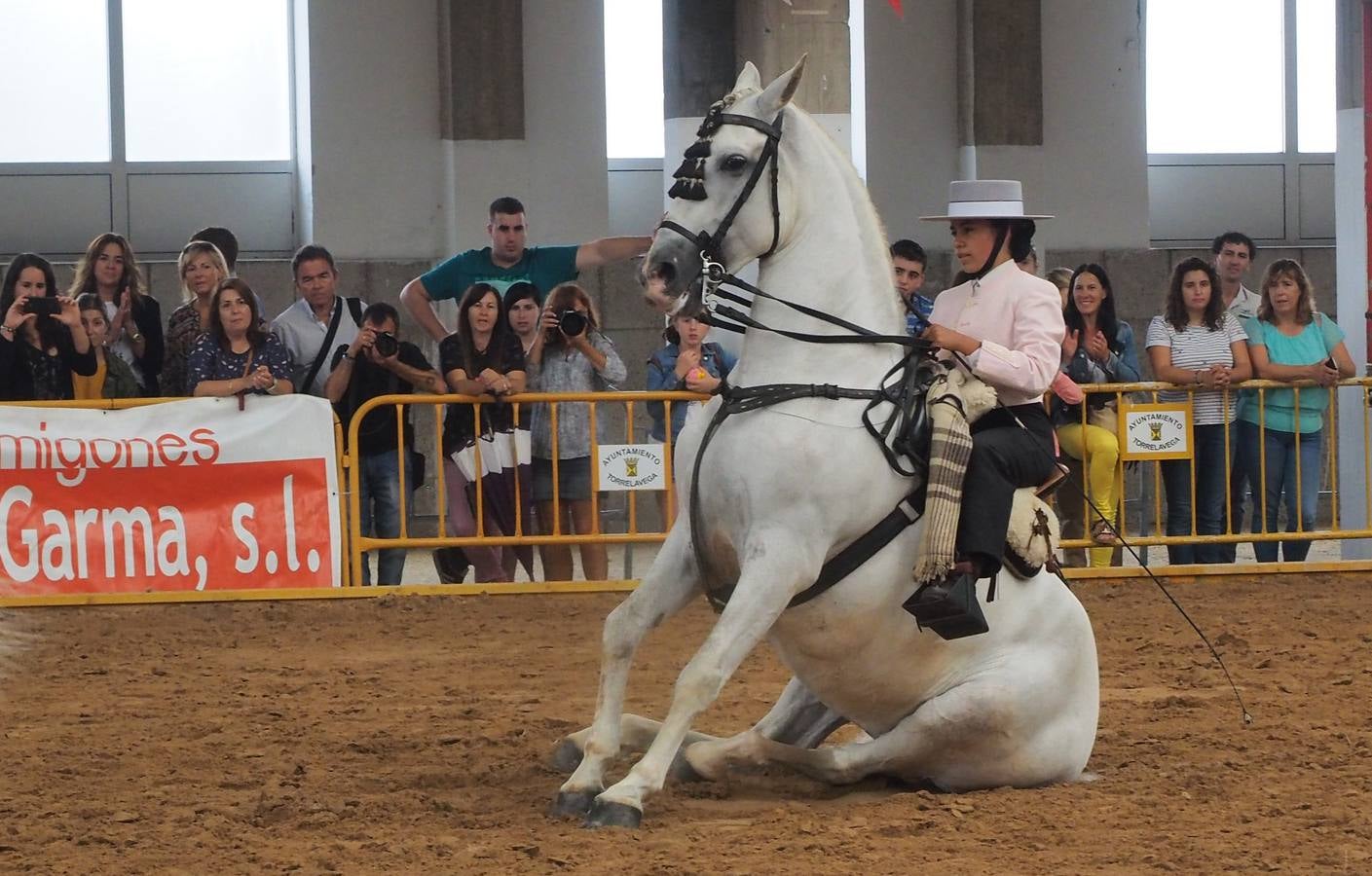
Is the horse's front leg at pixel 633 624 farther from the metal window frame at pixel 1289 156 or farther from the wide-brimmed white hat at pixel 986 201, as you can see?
the metal window frame at pixel 1289 156

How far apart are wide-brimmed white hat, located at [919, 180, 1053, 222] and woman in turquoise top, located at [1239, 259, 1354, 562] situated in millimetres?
5821

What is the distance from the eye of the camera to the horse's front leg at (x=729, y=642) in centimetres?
521

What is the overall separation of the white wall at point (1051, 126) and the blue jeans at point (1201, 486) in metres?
5.05

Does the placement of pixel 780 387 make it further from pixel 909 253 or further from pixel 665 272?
pixel 909 253

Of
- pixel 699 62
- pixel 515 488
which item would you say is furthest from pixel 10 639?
pixel 699 62

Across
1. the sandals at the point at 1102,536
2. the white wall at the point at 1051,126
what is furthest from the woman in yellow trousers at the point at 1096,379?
the white wall at the point at 1051,126

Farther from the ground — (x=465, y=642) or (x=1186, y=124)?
(x=1186, y=124)

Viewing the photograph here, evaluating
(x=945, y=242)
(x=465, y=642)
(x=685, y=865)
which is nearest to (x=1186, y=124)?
(x=945, y=242)

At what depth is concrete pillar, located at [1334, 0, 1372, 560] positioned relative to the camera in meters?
12.1

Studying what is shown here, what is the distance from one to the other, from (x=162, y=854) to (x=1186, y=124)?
15276 millimetres

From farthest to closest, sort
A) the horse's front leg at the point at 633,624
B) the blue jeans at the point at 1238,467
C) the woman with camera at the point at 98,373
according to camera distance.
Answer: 1. the blue jeans at the point at 1238,467
2. the woman with camera at the point at 98,373
3. the horse's front leg at the point at 633,624

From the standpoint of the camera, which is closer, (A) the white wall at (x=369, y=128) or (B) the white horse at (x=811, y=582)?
(B) the white horse at (x=811, y=582)

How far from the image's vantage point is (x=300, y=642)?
909cm

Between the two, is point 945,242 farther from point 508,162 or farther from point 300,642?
point 300,642
